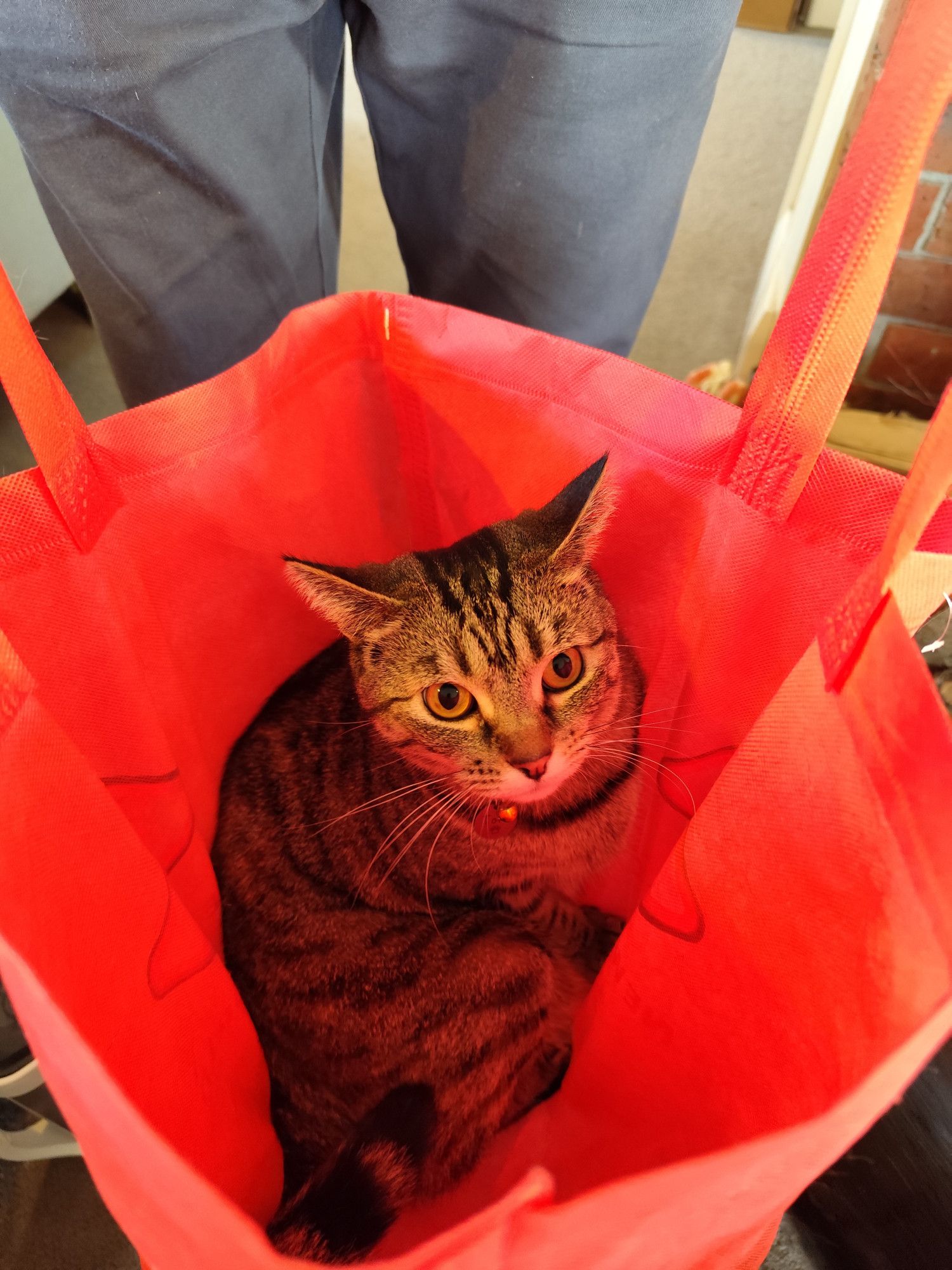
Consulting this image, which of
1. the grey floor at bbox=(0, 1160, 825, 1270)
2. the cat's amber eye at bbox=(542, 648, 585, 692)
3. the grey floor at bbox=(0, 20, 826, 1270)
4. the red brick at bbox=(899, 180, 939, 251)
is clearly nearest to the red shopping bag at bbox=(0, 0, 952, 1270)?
the cat's amber eye at bbox=(542, 648, 585, 692)

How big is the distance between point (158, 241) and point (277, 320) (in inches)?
7.2

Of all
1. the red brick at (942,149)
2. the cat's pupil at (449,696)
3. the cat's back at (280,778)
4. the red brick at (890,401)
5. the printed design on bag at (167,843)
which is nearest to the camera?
the printed design on bag at (167,843)

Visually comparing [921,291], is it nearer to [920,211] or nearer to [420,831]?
[920,211]

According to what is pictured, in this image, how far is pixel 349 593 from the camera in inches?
28.5

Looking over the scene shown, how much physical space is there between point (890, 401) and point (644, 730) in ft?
3.31

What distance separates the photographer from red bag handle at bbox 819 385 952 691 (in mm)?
415

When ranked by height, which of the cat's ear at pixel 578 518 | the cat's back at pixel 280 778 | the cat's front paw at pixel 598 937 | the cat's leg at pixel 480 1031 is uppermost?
the cat's ear at pixel 578 518

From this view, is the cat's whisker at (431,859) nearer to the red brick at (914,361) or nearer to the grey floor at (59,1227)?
the grey floor at (59,1227)

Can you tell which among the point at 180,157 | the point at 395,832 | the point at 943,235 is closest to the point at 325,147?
the point at 180,157

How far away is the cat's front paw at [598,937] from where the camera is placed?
965 mm

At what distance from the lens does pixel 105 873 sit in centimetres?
59

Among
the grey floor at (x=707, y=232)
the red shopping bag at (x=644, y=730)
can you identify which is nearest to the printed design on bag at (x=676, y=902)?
the red shopping bag at (x=644, y=730)

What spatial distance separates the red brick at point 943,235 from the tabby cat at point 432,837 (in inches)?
37.5

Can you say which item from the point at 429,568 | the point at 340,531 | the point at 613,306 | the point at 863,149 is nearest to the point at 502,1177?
the point at 429,568
